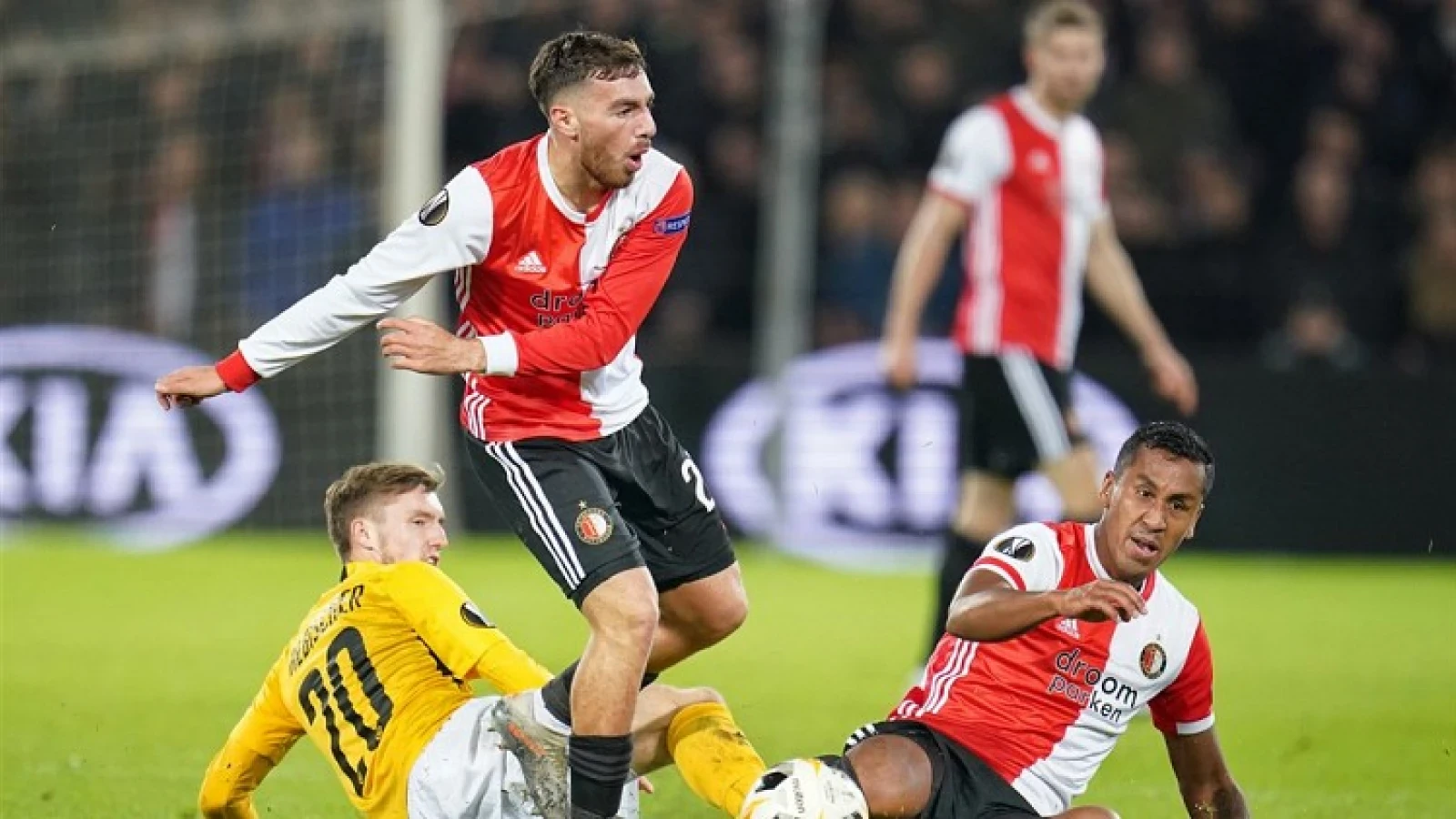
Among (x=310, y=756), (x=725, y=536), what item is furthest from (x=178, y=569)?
(x=725, y=536)

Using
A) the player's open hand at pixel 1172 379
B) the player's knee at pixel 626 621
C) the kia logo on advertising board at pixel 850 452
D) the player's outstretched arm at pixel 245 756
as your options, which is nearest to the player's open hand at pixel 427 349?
the player's knee at pixel 626 621

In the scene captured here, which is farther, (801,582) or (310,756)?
(801,582)

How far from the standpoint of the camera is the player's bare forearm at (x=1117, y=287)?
28.5 feet

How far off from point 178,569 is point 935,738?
846cm

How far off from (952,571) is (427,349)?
3.27 m

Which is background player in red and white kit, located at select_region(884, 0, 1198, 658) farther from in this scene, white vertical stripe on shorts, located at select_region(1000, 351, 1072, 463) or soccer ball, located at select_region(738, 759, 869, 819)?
soccer ball, located at select_region(738, 759, 869, 819)

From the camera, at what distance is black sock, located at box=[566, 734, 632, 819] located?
5270 millimetres

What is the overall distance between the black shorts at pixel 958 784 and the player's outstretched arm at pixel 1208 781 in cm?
47

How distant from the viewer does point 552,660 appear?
30.4ft

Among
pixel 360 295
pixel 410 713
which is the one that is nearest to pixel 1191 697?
pixel 410 713

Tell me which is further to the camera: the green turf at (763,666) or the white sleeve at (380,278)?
the green turf at (763,666)

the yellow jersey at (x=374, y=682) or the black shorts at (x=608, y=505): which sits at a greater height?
the black shorts at (x=608, y=505)

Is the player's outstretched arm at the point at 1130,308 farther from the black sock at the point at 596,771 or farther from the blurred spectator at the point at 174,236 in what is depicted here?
the blurred spectator at the point at 174,236

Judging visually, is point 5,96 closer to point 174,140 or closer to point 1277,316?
point 174,140
